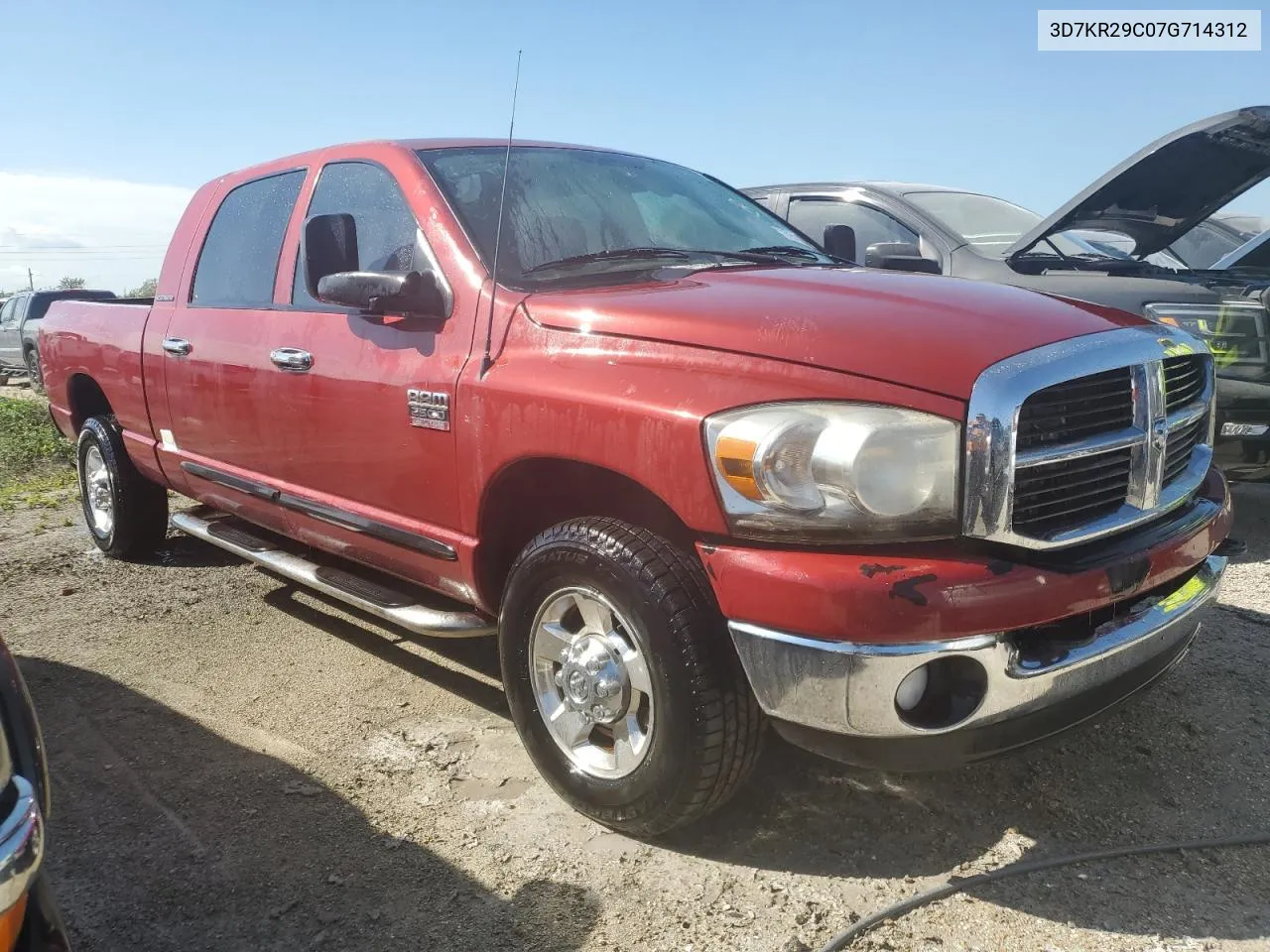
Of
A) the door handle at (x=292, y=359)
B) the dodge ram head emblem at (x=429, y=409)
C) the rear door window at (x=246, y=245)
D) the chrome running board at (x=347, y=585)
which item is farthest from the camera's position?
the rear door window at (x=246, y=245)

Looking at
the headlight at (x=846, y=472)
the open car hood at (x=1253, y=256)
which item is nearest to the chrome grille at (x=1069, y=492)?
the headlight at (x=846, y=472)

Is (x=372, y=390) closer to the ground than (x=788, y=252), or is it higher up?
closer to the ground

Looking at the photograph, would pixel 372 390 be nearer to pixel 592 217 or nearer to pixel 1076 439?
pixel 592 217

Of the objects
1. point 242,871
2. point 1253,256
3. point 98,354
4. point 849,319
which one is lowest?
point 242,871

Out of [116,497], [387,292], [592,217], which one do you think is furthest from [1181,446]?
[116,497]

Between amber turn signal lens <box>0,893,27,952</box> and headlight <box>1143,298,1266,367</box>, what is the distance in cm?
492

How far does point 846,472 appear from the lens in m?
2.09

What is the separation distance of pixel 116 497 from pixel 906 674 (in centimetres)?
434

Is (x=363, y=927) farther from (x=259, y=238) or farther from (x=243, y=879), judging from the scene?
(x=259, y=238)

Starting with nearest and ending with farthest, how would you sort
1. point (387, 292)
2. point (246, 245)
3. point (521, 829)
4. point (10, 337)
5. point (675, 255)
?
1. point (521, 829)
2. point (387, 292)
3. point (675, 255)
4. point (246, 245)
5. point (10, 337)

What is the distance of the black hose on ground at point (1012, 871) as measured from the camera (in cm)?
222

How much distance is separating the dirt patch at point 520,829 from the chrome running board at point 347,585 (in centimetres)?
39

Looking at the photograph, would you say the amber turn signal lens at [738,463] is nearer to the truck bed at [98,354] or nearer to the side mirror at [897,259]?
the side mirror at [897,259]

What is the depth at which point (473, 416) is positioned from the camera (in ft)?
9.18
